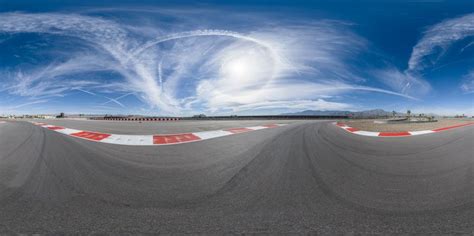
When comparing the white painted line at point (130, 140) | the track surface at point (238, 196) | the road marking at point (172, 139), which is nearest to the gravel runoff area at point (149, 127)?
the white painted line at point (130, 140)

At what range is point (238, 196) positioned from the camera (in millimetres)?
3094

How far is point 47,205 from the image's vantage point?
9.27 feet

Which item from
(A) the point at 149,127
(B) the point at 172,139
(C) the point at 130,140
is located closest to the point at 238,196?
(B) the point at 172,139

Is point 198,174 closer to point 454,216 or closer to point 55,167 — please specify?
point 55,167

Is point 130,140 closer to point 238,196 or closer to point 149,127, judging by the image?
point 238,196

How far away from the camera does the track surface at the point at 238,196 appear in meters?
2.41

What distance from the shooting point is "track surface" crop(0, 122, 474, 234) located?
7.92 feet

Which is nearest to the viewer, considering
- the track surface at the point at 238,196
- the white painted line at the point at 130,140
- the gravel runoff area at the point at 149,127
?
the track surface at the point at 238,196

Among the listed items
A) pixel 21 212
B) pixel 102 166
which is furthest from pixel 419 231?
pixel 102 166

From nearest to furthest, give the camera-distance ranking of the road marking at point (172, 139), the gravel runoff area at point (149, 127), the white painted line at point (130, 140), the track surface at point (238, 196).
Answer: the track surface at point (238, 196), the white painted line at point (130, 140), the road marking at point (172, 139), the gravel runoff area at point (149, 127)

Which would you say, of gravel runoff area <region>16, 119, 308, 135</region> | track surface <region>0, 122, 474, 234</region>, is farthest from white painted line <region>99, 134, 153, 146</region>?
track surface <region>0, 122, 474, 234</region>

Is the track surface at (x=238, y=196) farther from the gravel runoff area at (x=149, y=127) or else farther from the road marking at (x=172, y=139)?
the gravel runoff area at (x=149, y=127)

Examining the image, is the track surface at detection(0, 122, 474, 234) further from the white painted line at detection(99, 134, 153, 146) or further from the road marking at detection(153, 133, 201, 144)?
the road marking at detection(153, 133, 201, 144)

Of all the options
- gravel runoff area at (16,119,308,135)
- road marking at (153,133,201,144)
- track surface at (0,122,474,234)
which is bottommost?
track surface at (0,122,474,234)
